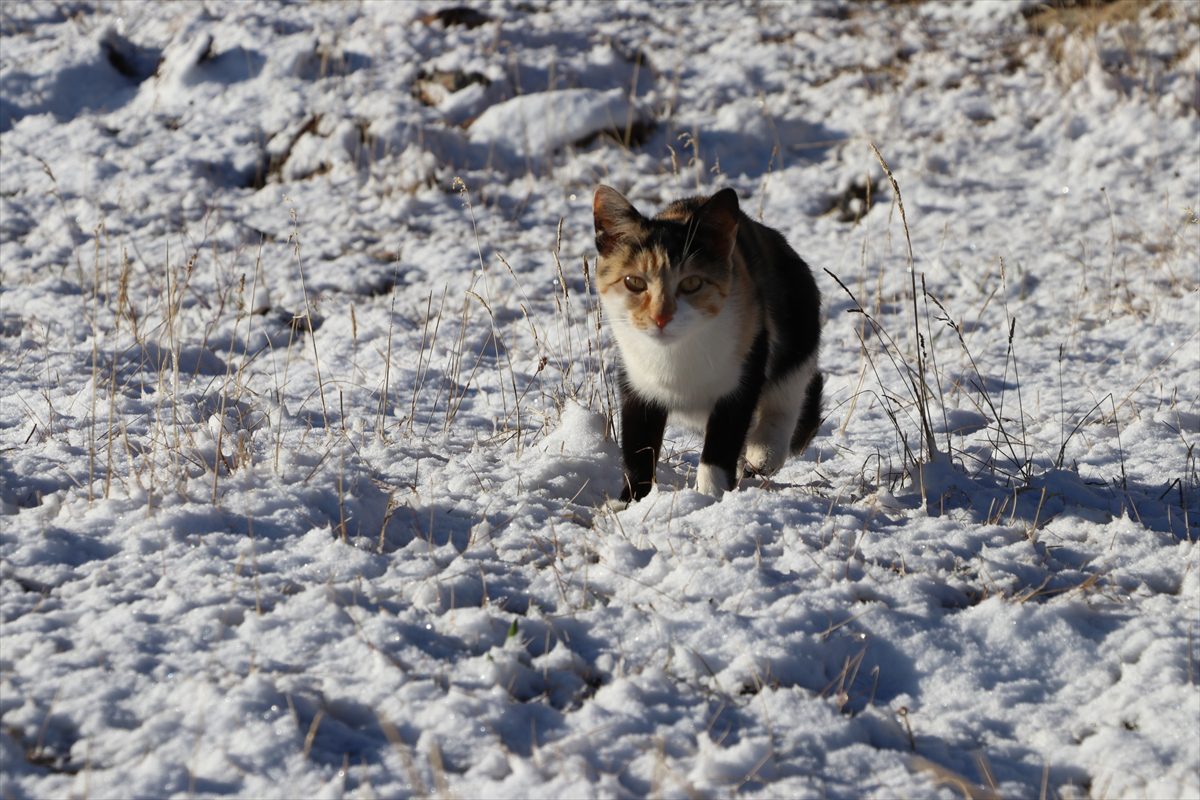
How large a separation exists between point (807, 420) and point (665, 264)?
4.70 feet

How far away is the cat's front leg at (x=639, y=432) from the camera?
14.1ft

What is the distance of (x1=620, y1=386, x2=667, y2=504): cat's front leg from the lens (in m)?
4.29

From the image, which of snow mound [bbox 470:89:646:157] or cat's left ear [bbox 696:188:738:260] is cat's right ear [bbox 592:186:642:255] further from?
snow mound [bbox 470:89:646:157]

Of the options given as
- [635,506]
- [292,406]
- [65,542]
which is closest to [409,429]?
[292,406]

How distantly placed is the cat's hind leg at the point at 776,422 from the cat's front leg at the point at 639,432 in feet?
Result: 1.96

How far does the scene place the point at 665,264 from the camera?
13.3 ft

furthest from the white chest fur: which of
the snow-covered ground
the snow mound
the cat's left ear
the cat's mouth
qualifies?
the snow mound

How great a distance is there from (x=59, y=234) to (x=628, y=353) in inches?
216

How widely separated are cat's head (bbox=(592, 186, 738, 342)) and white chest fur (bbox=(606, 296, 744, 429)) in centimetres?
2

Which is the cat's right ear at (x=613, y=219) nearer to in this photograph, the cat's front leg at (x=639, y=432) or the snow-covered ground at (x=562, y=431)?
the cat's front leg at (x=639, y=432)

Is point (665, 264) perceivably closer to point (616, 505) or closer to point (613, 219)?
point (613, 219)

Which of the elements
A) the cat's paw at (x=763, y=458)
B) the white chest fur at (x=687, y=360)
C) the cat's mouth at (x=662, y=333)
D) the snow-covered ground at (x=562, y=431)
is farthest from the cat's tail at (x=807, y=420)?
the cat's mouth at (x=662, y=333)

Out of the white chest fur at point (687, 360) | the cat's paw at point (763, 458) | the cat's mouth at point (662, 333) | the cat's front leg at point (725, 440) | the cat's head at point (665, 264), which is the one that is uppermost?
the cat's head at point (665, 264)

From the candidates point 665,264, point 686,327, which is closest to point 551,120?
point 665,264
